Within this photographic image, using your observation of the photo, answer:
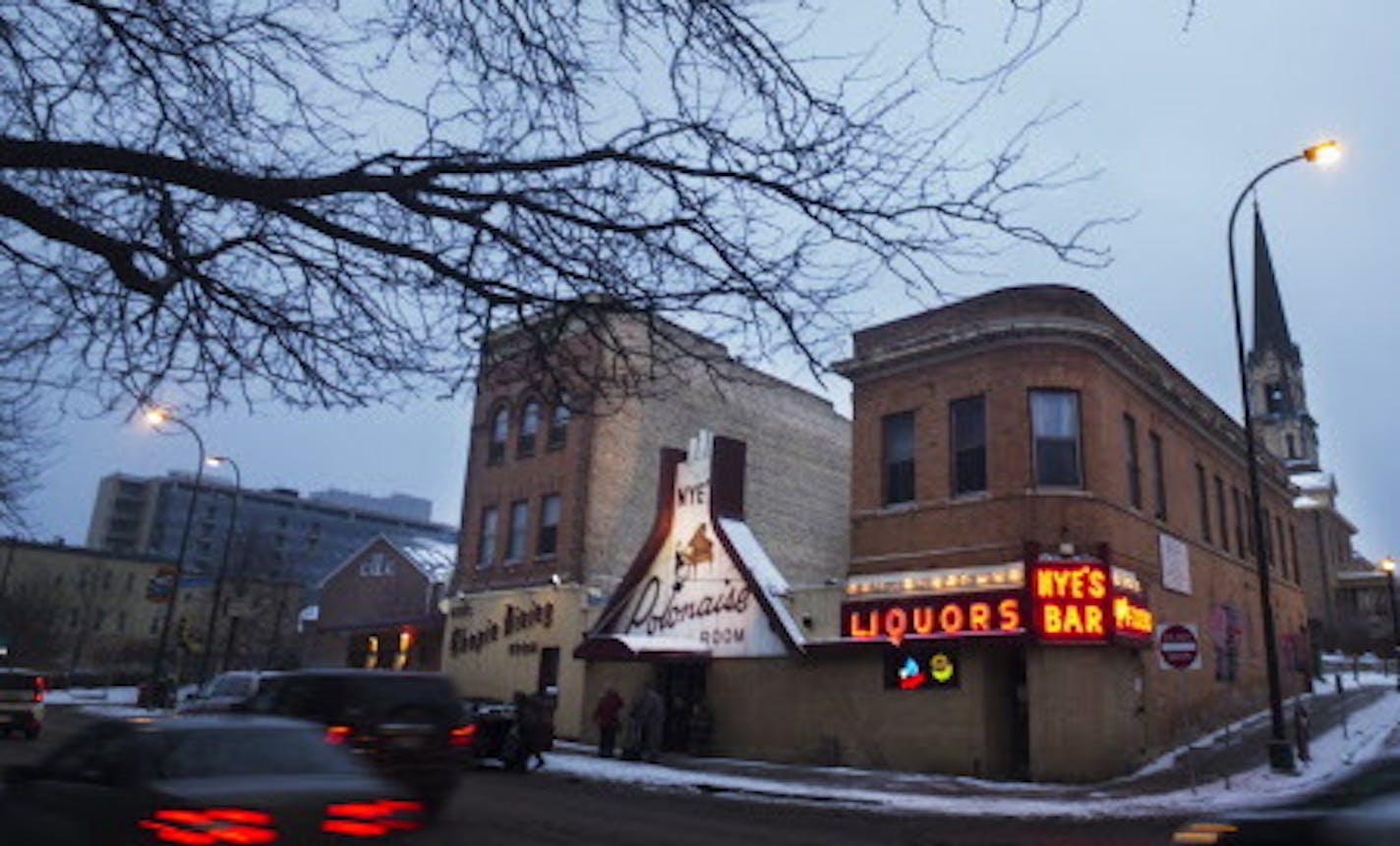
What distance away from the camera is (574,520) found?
3259 centimetres

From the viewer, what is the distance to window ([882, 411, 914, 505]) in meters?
25.9

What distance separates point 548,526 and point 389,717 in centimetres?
2048

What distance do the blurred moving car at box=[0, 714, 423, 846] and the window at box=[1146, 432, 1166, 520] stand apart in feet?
76.1

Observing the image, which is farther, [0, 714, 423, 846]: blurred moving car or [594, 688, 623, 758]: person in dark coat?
[594, 688, 623, 758]: person in dark coat

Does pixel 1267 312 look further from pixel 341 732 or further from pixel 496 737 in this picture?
pixel 341 732

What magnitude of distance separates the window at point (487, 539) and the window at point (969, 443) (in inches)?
665

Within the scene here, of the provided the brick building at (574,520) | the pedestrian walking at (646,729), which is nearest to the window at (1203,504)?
the brick building at (574,520)

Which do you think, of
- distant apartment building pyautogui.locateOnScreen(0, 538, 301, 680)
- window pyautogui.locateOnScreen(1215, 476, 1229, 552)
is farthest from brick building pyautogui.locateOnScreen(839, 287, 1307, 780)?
distant apartment building pyautogui.locateOnScreen(0, 538, 301, 680)

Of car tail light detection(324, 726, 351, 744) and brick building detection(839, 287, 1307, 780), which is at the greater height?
brick building detection(839, 287, 1307, 780)

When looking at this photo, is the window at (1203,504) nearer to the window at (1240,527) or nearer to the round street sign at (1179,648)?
the window at (1240,527)

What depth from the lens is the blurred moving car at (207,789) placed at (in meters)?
6.18

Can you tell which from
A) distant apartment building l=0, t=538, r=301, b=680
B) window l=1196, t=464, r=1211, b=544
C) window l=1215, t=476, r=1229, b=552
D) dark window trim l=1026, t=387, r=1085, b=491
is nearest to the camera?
dark window trim l=1026, t=387, r=1085, b=491

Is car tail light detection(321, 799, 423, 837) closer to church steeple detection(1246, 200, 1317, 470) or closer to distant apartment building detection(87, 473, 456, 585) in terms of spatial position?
church steeple detection(1246, 200, 1317, 470)

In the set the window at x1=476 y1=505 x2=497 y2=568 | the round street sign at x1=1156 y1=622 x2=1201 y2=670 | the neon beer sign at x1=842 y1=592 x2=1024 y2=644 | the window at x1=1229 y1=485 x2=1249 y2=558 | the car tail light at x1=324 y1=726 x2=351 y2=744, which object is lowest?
the car tail light at x1=324 y1=726 x2=351 y2=744
